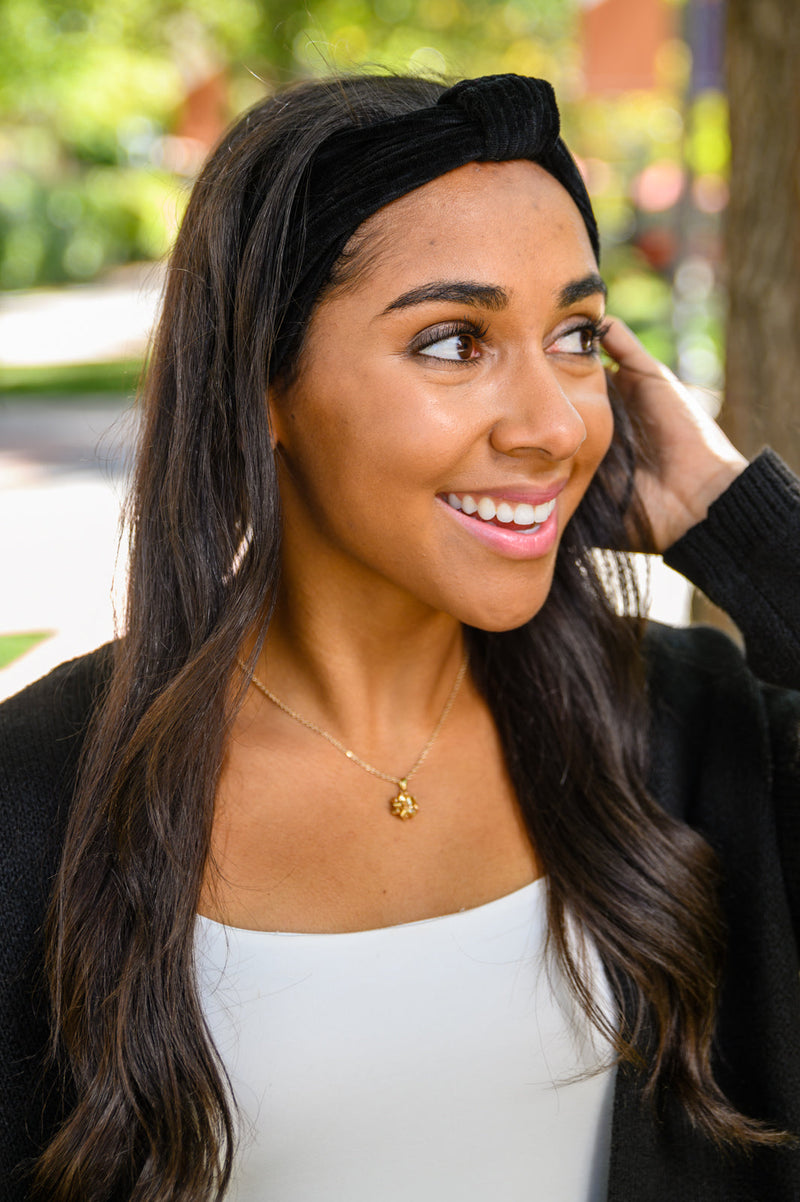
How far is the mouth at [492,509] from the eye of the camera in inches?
73.2

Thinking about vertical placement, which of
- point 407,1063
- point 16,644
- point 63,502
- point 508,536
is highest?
point 63,502

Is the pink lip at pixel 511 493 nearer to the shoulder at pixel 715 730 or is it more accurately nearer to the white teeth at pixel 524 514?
the white teeth at pixel 524 514

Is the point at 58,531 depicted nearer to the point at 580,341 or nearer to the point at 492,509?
the point at 580,341

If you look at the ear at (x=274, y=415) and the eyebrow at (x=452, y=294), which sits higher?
the eyebrow at (x=452, y=294)

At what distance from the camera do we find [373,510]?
1880mm

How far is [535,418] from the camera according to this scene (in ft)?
6.03

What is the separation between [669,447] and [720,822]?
0.71 meters

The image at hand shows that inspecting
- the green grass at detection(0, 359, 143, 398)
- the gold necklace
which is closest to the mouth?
the gold necklace

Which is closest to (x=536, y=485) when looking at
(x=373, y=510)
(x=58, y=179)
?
(x=373, y=510)

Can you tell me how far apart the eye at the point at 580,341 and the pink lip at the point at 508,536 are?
26 cm

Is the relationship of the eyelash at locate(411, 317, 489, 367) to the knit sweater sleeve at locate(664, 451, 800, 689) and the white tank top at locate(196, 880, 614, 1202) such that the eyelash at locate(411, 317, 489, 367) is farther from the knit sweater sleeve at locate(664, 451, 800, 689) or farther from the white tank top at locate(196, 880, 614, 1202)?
the white tank top at locate(196, 880, 614, 1202)

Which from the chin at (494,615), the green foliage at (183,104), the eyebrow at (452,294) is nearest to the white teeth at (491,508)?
the chin at (494,615)

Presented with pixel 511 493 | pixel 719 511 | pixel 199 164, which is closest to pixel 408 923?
pixel 511 493

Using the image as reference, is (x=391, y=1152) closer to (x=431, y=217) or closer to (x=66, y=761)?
(x=66, y=761)
